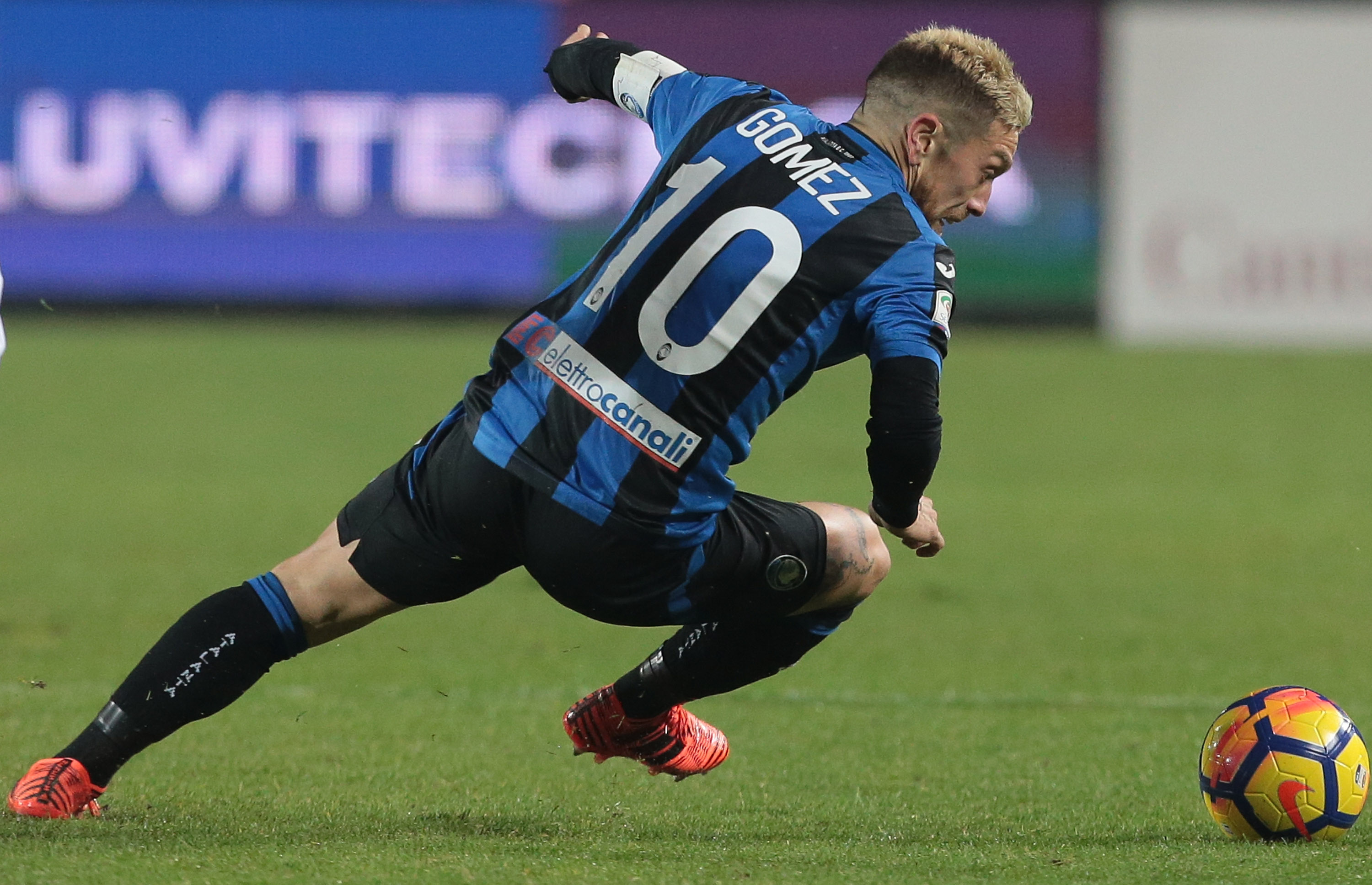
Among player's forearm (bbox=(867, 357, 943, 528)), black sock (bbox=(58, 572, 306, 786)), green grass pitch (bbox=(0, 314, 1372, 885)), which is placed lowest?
green grass pitch (bbox=(0, 314, 1372, 885))

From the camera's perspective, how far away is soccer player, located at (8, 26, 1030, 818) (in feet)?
12.6

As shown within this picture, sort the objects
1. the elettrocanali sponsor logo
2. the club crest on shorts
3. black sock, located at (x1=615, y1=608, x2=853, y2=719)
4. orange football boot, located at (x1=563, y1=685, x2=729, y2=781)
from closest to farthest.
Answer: the elettrocanali sponsor logo < the club crest on shorts < black sock, located at (x1=615, y1=608, x2=853, y2=719) < orange football boot, located at (x1=563, y1=685, x2=729, y2=781)

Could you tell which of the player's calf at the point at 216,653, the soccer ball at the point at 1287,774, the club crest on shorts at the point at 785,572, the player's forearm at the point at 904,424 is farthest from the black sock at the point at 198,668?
the soccer ball at the point at 1287,774

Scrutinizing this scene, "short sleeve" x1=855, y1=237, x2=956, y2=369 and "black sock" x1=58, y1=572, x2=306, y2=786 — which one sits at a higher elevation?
"short sleeve" x1=855, y1=237, x2=956, y2=369

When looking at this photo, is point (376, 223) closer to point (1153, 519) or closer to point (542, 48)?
point (542, 48)

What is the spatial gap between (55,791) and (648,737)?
4.53ft

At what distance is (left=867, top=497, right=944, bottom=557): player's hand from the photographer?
4.09m

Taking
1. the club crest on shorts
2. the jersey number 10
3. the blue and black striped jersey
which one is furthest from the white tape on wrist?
the club crest on shorts

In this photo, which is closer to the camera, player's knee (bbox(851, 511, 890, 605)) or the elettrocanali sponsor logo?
the elettrocanali sponsor logo

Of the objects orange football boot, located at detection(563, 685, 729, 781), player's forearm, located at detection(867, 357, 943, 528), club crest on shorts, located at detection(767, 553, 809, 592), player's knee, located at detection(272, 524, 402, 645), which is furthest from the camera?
orange football boot, located at detection(563, 685, 729, 781)

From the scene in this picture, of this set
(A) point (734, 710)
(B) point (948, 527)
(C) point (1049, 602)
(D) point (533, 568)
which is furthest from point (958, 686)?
(B) point (948, 527)

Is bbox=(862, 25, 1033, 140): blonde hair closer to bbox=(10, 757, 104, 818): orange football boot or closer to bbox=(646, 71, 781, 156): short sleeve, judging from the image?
bbox=(646, 71, 781, 156): short sleeve

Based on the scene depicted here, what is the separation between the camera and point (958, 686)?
6.68 metres

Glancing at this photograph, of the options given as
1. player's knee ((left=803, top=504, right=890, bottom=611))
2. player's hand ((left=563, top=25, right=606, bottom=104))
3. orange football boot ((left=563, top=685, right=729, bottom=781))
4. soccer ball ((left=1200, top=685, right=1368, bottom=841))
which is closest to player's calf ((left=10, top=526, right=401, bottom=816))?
orange football boot ((left=563, top=685, right=729, bottom=781))
